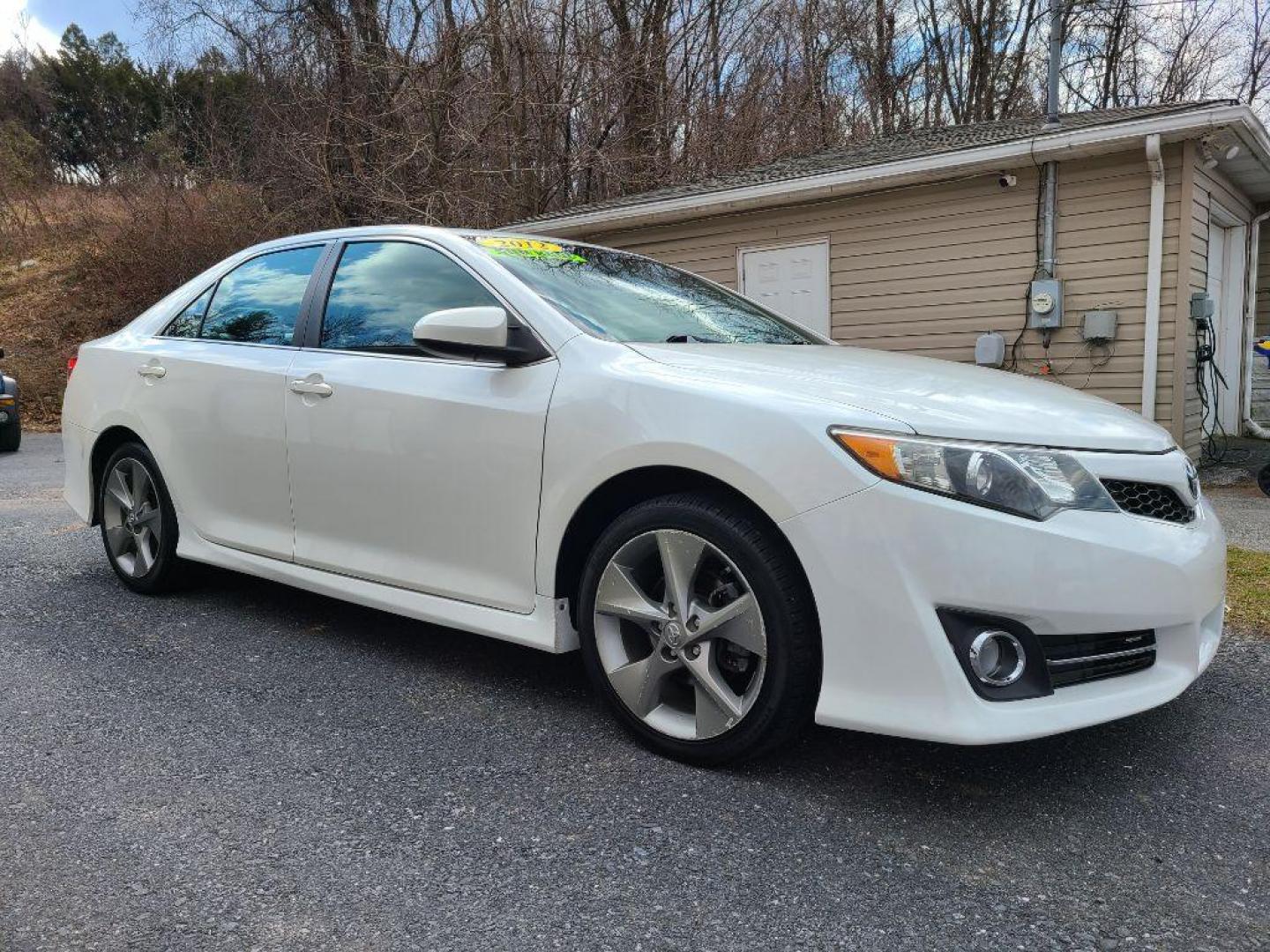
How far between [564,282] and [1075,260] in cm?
670

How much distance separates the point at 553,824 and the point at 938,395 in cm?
143

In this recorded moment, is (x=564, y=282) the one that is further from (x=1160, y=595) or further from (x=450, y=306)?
(x=1160, y=595)

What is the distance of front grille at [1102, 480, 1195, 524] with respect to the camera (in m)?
2.30

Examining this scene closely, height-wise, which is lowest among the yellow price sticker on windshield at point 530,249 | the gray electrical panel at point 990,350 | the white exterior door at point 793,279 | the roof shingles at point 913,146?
the gray electrical panel at point 990,350

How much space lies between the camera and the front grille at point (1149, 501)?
230 centimetres

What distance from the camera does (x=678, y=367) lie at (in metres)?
2.60

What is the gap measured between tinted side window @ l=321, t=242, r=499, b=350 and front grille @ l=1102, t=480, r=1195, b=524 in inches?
72.8

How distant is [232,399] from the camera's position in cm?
363

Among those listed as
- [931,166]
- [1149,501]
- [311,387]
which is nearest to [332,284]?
[311,387]

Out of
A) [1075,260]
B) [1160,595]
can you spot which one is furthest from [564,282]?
[1075,260]

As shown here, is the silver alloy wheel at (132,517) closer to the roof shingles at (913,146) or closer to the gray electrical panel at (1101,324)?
the roof shingles at (913,146)

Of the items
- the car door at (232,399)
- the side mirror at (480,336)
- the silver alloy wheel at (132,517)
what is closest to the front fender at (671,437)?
the side mirror at (480,336)

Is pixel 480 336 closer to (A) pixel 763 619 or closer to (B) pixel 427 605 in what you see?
(B) pixel 427 605

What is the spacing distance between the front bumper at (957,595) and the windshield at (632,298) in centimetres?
103
